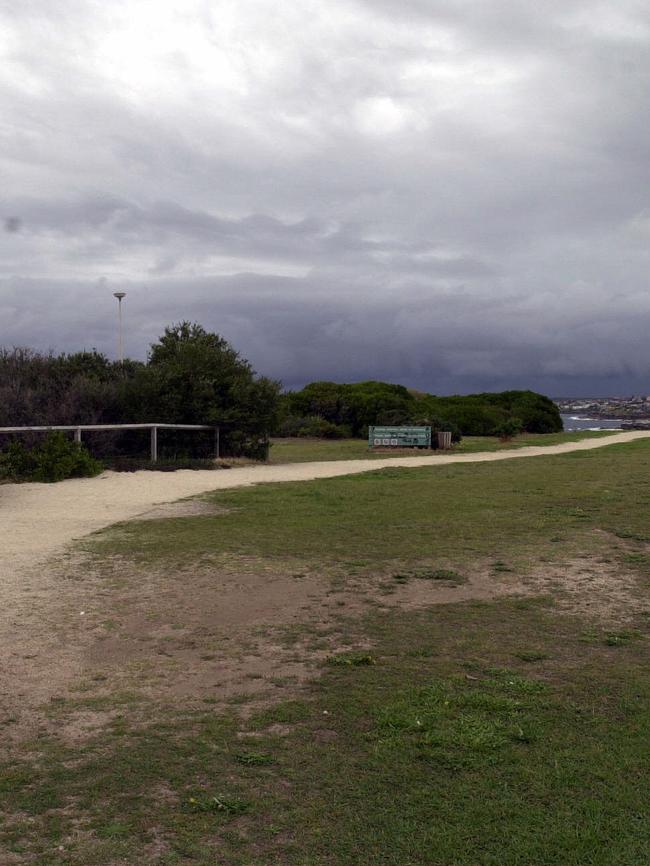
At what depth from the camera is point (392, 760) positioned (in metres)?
3.75

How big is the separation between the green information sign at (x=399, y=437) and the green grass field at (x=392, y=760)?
22827mm

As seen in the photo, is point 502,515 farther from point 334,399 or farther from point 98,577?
point 334,399

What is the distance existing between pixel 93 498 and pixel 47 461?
3.47m

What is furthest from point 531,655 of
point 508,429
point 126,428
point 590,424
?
point 590,424

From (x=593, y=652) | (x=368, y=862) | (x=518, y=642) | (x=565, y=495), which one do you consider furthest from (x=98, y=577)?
(x=565, y=495)

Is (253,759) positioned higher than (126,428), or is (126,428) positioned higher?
(126,428)

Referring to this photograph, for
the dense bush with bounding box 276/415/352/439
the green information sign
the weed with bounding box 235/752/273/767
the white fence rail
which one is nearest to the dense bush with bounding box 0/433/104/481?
the white fence rail

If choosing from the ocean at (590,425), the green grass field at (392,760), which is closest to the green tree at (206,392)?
the green grass field at (392,760)

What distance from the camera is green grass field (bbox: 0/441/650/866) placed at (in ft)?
9.96

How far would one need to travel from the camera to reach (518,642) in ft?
18.5

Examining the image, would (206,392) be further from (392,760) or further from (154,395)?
(392,760)

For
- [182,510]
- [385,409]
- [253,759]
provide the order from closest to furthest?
[253,759] < [182,510] < [385,409]

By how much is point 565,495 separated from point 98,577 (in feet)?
30.5

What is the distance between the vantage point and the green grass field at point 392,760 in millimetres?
3037
